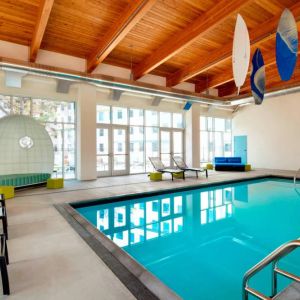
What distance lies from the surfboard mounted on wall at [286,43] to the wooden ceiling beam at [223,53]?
2051 millimetres

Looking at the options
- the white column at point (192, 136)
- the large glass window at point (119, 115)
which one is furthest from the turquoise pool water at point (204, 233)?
the large glass window at point (119, 115)

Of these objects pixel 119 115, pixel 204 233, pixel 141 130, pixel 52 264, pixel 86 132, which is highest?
pixel 119 115

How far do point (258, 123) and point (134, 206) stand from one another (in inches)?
384

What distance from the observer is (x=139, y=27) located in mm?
5609

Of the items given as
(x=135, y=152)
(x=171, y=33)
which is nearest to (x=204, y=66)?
(x=171, y=33)

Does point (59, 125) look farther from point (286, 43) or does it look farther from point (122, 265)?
point (286, 43)

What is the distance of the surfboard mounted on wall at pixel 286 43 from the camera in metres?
3.10

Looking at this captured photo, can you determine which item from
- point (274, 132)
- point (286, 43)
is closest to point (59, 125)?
point (286, 43)

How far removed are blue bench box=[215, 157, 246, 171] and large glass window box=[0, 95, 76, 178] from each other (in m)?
7.23

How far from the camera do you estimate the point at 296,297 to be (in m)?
1.61

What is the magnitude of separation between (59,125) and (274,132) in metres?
10.4

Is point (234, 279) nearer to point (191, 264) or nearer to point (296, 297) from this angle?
point (191, 264)

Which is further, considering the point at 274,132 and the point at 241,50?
the point at 274,132

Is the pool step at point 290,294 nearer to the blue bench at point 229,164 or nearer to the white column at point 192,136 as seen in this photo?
the white column at point 192,136
